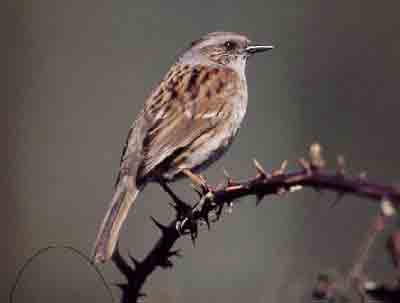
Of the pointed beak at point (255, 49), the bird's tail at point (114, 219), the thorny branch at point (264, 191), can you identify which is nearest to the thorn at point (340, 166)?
the thorny branch at point (264, 191)

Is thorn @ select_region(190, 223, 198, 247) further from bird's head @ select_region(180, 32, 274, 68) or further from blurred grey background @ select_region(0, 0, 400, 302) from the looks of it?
bird's head @ select_region(180, 32, 274, 68)

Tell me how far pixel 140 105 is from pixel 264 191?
6.28 metres

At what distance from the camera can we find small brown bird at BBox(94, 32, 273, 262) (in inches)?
156

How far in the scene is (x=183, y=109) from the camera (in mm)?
4539

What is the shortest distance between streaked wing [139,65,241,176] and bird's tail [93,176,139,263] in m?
0.12

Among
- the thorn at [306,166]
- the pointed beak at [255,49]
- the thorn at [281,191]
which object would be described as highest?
the thorn at [306,166]

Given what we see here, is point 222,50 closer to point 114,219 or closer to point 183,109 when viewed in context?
point 183,109

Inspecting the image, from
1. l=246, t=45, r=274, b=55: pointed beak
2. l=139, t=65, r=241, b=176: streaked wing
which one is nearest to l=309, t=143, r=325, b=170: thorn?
l=139, t=65, r=241, b=176: streaked wing

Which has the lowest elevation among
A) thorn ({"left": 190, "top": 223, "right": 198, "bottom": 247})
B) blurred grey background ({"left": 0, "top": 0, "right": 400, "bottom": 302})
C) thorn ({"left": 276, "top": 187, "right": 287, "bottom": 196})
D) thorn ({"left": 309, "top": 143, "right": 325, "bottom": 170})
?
blurred grey background ({"left": 0, "top": 0, "right": 400, "bottom": 302})

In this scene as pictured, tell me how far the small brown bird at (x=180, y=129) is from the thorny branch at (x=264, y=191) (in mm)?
740

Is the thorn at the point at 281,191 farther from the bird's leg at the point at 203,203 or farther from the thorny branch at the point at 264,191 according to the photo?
the bird's leg at the point at 203,203

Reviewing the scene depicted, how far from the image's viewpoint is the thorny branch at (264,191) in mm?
1392

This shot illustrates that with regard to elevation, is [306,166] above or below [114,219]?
above

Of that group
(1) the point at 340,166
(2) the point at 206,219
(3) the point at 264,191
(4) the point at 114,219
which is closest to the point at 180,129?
(4) the point at 114,219
